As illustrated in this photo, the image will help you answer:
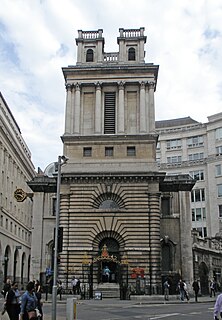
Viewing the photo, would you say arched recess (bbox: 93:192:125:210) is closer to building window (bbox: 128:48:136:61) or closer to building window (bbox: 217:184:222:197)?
building window (bbox: 128:48:136:61)

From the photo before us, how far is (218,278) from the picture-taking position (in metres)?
59.6

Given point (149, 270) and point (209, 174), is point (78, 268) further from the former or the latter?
point (209, 174)

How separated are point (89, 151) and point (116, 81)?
28.3ft

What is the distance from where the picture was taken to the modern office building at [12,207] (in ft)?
216

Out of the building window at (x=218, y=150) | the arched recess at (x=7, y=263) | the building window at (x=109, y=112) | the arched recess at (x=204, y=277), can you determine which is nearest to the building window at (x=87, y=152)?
the building window at (x=109, y=112)

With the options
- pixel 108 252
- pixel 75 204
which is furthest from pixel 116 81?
pixel 108 252

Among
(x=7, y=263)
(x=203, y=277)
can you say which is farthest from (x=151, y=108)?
(x=7, y=263)

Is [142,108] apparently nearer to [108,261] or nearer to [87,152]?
[87,152]

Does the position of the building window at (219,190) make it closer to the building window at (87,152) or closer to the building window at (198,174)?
the building window at (198,174)

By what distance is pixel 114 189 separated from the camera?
4797cm

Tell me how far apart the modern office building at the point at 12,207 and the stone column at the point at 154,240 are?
62.4 ft

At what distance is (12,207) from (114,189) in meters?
29.4

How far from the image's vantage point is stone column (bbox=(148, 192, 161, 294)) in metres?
45.0

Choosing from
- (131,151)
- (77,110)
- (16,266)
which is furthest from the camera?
(16,266)
